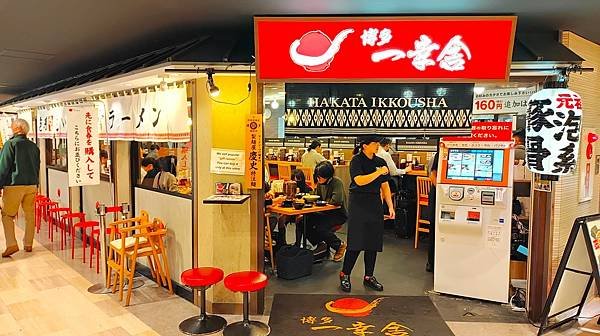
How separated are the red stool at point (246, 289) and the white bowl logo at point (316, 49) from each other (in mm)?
1870

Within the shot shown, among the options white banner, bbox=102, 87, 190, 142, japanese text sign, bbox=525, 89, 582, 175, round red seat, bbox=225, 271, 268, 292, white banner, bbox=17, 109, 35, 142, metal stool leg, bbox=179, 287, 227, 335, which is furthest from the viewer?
white banner, bbox=17, 109, 35, 142

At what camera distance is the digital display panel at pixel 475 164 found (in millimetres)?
4562

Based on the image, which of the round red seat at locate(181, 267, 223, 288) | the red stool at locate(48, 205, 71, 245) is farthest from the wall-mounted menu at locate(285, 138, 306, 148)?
the round red seat at locate(181, 267, 223, 288)

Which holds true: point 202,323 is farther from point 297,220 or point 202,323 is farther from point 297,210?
point 297,220

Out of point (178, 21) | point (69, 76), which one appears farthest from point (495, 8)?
point (69, 76)

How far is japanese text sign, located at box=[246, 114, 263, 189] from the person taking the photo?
165 inches

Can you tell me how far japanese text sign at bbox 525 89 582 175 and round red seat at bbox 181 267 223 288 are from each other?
9.59 ft

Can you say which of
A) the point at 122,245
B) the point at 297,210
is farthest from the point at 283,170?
the point at 122,245

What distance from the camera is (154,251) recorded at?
→ 485 centimetres

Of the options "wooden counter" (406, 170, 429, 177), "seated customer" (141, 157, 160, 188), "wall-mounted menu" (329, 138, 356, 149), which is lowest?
"wooden counter" (406, 170, 429, 177)

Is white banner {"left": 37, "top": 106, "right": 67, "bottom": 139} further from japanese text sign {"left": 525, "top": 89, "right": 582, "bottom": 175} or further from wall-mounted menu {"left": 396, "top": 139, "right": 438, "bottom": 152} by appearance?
japanese text sign {"left": 525, "top": 89, "right": 582, "bottom": 175}

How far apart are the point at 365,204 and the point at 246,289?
1788 millimetres

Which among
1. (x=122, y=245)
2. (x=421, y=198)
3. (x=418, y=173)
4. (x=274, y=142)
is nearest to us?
(x=122, y=245)

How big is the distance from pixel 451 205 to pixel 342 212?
1693 mm
